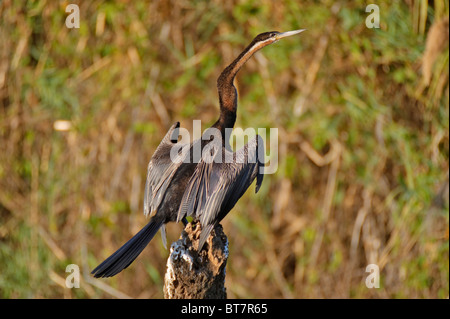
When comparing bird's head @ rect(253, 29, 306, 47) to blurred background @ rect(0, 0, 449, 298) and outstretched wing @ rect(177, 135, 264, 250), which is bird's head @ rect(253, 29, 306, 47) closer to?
outstretched wing @ rect(177, 135, 264, 250)

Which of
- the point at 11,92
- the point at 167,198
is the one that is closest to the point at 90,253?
the point at 11,92

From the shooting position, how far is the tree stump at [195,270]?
2.37 m

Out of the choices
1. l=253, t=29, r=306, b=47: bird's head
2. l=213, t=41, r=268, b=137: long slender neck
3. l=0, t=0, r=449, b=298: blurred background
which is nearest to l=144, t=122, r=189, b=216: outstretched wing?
l=213, t=41, r=268, b=137: long slender neck

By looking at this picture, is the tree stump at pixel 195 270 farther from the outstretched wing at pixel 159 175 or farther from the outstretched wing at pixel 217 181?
the outstretched wing at pixel 159 175

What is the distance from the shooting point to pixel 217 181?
258 centimetres

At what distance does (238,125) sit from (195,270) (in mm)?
2490

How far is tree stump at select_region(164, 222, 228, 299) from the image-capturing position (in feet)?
7.76

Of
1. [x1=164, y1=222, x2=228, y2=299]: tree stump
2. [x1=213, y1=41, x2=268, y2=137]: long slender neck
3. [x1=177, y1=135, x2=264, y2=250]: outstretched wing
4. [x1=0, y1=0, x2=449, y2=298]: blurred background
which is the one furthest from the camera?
[x1=0, y1=0, x2=449, y2=298]: blurred background

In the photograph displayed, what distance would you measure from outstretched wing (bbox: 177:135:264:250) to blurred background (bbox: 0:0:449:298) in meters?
1.94

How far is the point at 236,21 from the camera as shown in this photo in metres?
4.92

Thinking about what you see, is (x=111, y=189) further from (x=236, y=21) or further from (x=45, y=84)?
(x=236, y=21)

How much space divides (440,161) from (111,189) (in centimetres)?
239

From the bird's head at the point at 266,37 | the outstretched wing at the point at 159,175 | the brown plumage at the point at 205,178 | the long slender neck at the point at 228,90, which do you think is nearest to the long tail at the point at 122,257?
the brown plumage at the point at 205,178

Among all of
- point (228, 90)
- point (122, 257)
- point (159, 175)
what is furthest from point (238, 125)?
point (122, 257)
